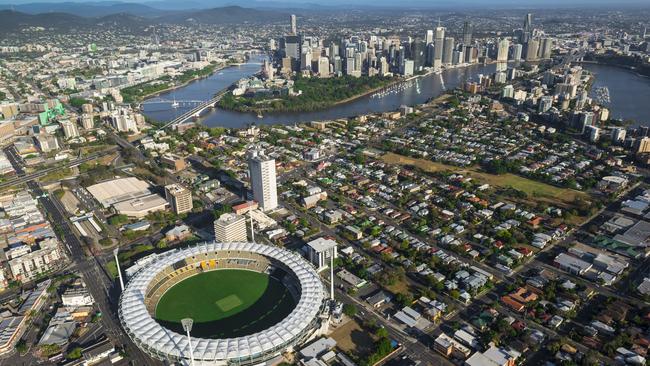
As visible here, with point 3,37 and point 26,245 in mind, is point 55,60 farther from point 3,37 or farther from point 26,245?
point 26,245

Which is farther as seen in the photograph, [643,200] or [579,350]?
[643,200]

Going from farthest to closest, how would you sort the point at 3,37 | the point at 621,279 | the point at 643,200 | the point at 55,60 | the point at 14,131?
the point at 3,37
the point at 55,60
the point at 14,131
the point at 643,200
the point at 621,279

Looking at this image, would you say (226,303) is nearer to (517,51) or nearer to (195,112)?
(195,112)

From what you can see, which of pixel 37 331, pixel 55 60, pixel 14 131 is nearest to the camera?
pixel 37 331

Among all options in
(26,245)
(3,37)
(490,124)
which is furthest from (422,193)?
(3,37)

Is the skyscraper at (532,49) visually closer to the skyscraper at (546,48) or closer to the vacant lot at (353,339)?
the skyscraper at (546,48)

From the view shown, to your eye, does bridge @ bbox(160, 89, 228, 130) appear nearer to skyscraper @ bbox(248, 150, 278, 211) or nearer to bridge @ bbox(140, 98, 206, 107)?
bridge @ bbox(140, 98, 206, 107)
